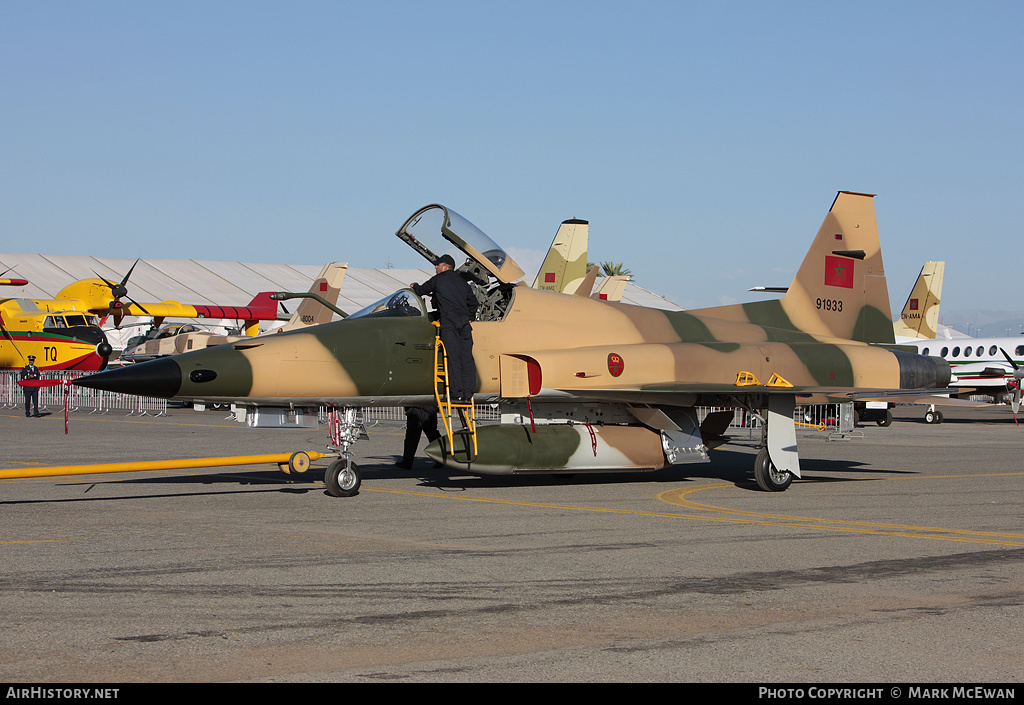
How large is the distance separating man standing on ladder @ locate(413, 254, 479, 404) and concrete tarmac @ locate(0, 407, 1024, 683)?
1423mm

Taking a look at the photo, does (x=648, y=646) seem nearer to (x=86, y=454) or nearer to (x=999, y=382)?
(x=86, y=454)

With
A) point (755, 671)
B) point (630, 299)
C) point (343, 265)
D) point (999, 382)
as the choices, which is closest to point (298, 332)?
point (755, 671)

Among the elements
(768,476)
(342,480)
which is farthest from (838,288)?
(342,480)

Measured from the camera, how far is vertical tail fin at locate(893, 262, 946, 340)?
4319cm

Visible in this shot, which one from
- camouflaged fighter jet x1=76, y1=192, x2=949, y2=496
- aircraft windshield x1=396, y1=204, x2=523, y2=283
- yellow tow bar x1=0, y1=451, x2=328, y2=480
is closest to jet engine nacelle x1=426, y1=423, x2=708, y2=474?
camouflaged fighter jet x1=76, y1=192, x2=949, y2=496

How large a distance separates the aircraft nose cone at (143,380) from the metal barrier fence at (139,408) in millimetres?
14884

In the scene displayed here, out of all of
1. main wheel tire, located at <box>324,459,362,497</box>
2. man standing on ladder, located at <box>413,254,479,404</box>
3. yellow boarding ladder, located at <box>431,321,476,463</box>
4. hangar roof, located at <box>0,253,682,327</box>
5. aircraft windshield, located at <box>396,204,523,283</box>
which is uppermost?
hangar roof, located at <box>0,253,682,327</box>

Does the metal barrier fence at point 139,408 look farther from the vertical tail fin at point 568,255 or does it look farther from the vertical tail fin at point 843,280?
the vertical tail fin at point 843,280

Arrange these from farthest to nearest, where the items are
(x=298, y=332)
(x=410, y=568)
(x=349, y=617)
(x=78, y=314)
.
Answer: (x=78, y=314) < (x=298, y=332) < (x=410, y=568) < (x=349, y=617)

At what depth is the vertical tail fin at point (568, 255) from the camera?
87.7 feet

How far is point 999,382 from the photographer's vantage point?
123ft

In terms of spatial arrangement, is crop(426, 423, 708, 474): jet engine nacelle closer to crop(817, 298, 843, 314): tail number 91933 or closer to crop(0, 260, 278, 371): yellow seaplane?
crop(817, 298, 843, 314): tail number 91933

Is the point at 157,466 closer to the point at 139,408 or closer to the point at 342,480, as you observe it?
the point at 342,480

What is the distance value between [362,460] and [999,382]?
2932 cm
